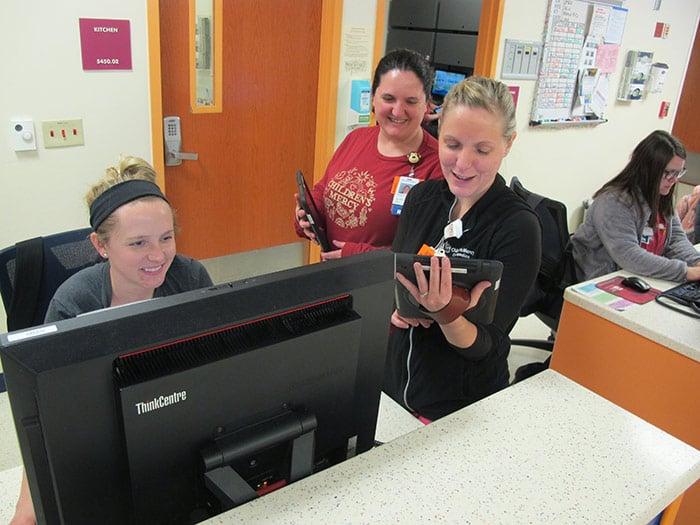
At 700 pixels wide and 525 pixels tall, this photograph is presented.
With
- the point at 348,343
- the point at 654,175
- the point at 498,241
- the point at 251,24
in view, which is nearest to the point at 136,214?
the point at 348,343

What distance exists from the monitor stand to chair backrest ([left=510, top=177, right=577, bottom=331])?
1.94 meters

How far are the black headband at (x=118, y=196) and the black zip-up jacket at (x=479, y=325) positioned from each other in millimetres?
666

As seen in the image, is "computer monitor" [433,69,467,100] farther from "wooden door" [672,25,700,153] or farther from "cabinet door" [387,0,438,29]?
"wooden door" [672,25,700,153]

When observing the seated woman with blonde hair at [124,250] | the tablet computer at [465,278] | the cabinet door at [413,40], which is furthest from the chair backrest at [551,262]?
the cabinet door at [413,40]

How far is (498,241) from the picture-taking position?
1.28m

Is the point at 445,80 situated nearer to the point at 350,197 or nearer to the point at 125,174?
the point at 350,197

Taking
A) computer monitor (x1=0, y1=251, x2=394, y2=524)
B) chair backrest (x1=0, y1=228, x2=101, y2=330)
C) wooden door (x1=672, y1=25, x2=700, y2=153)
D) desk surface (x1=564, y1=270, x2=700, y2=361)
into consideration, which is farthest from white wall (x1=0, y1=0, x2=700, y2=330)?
wooden door (x1=672, y1=25, x2=700, y2=153)

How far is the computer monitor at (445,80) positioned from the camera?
4.43 meters

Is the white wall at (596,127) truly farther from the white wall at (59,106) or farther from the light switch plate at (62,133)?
the light switch plate at (62,133)

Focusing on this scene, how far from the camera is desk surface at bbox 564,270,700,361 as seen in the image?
1.77 metres

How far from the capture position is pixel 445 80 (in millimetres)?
4500

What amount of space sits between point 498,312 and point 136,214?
847 millimetres

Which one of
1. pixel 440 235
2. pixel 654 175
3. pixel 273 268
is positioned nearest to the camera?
pixel 440 235

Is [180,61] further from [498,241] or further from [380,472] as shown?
[380,472]
